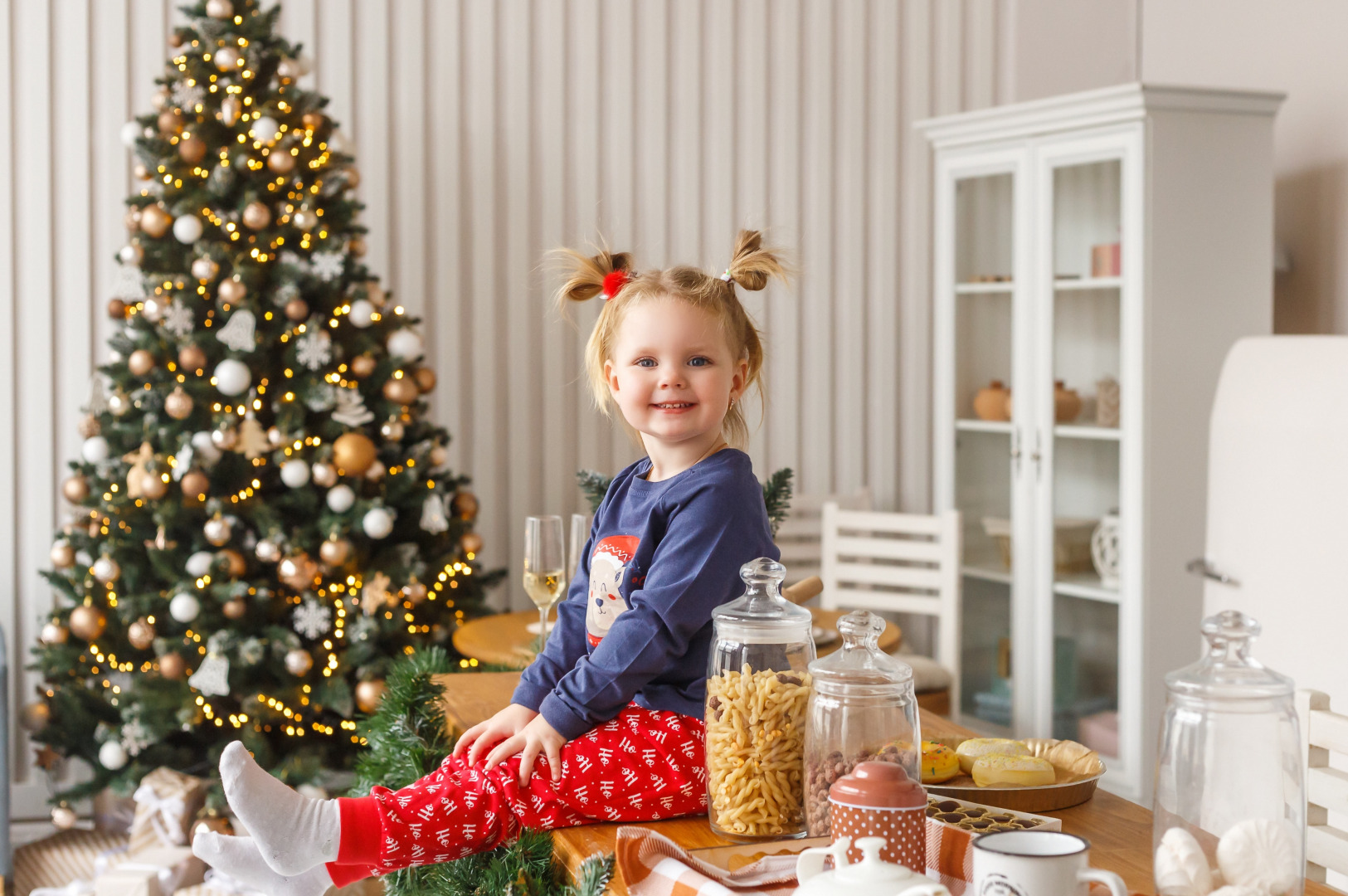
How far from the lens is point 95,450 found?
2.71 meters

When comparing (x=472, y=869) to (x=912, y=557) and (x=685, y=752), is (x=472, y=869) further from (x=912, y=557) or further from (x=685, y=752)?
(x=912, y=557)

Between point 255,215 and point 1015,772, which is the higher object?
point 255,215

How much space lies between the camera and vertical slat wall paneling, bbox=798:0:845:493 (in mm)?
3855

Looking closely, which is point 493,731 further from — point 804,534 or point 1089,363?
point 804,534

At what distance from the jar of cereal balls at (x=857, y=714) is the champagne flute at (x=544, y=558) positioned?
2.96 ft

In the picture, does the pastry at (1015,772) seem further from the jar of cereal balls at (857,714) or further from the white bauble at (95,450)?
the white bauble at (95,450)

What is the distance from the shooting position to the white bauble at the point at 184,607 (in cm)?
261

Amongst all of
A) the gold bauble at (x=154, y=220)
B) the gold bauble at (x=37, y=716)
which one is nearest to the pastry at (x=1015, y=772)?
the gold bauble at (x=154, y=220)

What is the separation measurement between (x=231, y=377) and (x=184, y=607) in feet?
1.68

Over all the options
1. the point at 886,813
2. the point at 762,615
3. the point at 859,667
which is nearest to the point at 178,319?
the point at 762,615

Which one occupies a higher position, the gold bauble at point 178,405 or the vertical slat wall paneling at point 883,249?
the vertical slat wall paneling at point 883,249

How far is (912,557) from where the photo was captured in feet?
11.4

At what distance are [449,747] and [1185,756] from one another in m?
0.87

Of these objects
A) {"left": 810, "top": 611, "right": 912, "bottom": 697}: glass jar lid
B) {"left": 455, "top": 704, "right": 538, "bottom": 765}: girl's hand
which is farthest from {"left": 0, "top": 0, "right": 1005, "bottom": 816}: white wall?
{"left": 810, "top": 611, "right": 912, "bottom": 697}: glass jar lid
